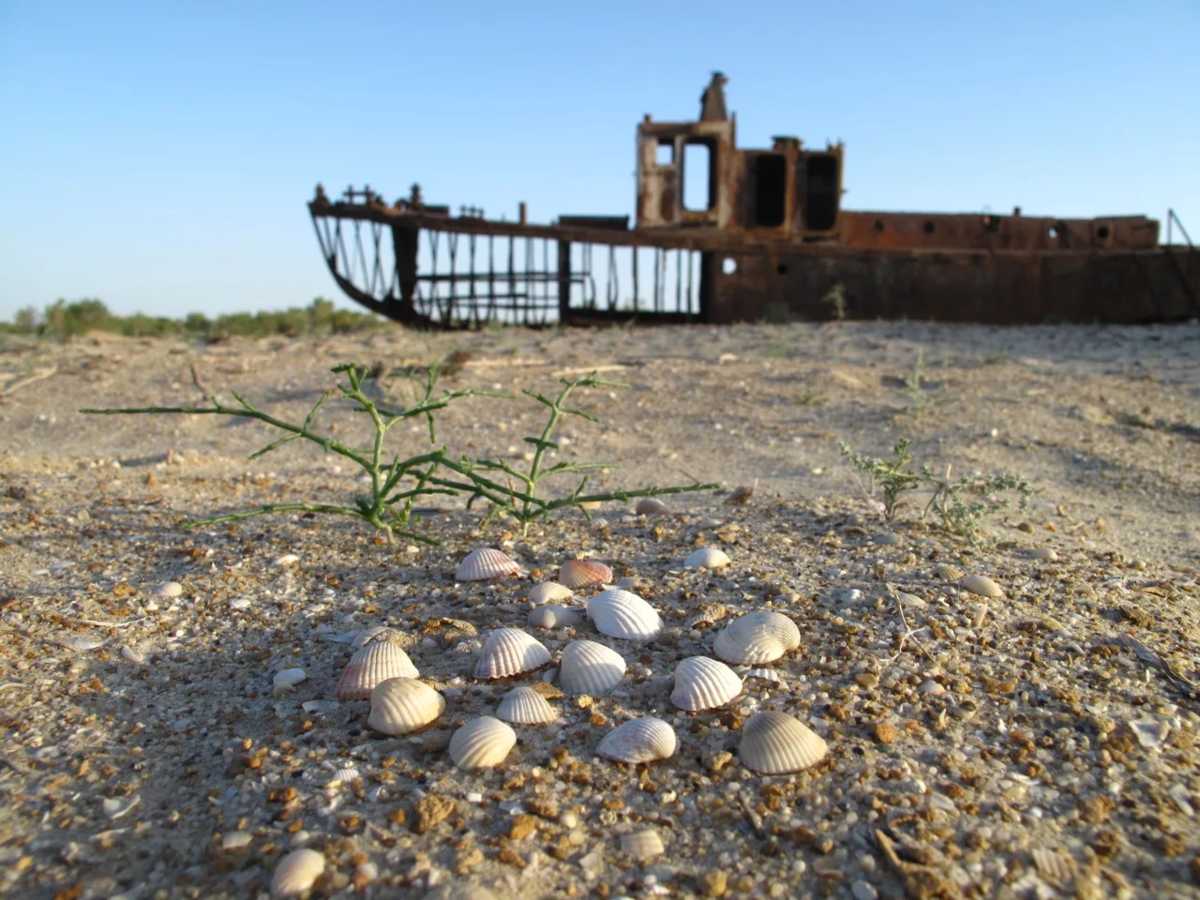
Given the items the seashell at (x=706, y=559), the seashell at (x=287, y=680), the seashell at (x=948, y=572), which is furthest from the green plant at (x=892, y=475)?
the seashell at (x=287, y=680)

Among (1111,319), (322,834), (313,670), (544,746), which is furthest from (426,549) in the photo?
(1111,319)

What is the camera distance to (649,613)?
5.84 feet

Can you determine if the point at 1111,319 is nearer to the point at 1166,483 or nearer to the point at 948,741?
the point at 1166,483

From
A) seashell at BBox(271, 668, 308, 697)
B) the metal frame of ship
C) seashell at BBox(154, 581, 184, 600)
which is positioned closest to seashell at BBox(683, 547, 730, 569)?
seashell at BBox(271, 668, 308, 697)

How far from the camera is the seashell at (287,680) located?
62.3 inches

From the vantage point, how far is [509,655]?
1604 millimetres

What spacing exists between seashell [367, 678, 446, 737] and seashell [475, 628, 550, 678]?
144 mm

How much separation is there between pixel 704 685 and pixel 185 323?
1517cm

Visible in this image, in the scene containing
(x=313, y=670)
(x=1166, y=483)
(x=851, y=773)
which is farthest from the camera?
(x=1166, y=483)

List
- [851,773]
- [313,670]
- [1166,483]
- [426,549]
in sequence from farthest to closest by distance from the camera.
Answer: [1166,483] → [426,549] → [313,670] → [851,773]

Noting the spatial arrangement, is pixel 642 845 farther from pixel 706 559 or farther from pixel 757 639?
pixel 706 559

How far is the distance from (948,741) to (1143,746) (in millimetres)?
288

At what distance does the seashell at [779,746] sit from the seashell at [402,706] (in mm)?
504

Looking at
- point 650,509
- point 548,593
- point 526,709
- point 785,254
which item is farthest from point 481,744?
point 785,254
